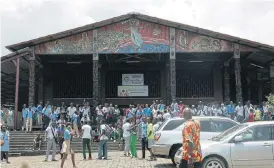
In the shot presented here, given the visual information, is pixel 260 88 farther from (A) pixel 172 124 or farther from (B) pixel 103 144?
(A) pixel 172 124

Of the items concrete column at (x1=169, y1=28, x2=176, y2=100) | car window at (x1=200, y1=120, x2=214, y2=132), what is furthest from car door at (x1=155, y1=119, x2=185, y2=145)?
concrete column at (x1=169, y1=28, x2=176, y2=100)

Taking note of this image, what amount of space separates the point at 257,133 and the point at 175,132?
10.7ft

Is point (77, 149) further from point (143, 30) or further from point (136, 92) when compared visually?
point (136, 92)

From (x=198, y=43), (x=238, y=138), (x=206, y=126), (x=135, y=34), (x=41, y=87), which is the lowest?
(x=238, y=138)

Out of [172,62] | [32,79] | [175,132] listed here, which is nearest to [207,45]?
[172,62]

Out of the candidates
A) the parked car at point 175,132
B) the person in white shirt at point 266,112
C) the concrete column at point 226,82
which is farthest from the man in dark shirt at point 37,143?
the concrete column at point 226,82

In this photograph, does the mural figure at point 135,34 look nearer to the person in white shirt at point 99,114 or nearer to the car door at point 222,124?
the person in white shirt at point 99,114

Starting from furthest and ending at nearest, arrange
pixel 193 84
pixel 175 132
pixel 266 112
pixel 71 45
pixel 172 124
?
pixel 193 84 → pixel 71 45 → pixel 266 112 → pixel 172 124 → pixel 175 132

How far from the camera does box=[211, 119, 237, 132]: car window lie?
13.2 metres

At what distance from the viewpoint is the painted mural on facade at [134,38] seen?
25.4 meters

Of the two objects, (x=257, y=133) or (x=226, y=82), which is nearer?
(x=257, y=133)

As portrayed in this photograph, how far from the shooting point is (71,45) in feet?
84.2

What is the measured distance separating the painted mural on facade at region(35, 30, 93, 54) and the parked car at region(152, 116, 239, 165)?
1342 cm

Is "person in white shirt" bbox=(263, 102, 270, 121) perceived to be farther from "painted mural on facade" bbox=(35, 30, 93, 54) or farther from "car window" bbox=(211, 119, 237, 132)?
"painted mural on facade" bbox=(35, 30, 93, 54)
